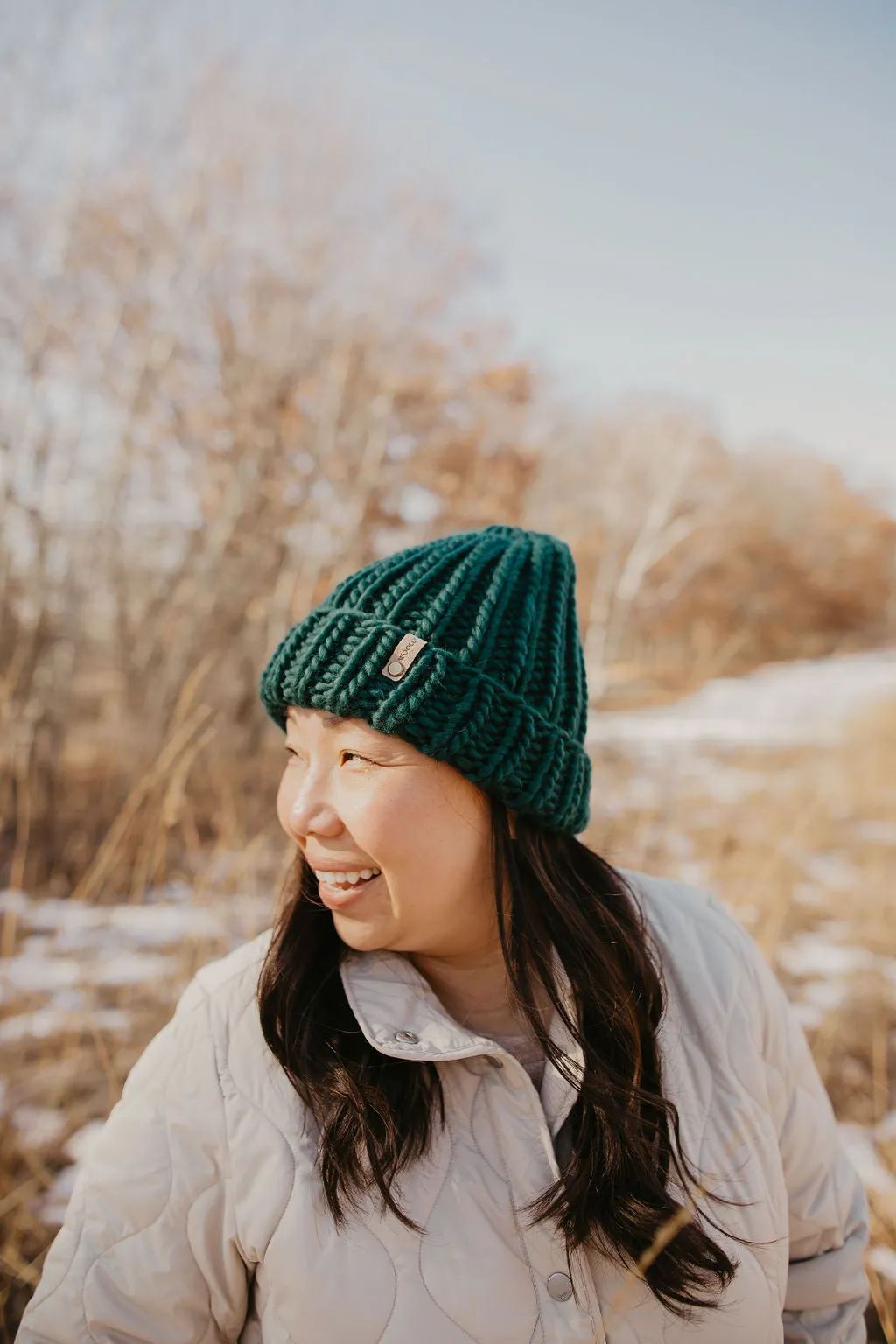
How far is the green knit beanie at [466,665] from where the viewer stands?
1.02 m

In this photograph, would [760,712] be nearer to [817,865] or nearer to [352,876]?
[817,865]

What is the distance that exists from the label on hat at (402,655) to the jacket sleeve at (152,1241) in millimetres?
564

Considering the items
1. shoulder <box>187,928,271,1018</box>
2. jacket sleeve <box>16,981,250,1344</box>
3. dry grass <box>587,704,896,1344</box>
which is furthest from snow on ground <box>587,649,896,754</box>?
jacket sleeve <box>16,981,250,1344</box>

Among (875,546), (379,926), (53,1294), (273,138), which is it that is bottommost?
(53,1294)

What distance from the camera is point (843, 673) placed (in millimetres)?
14562

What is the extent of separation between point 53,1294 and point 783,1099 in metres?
1.02

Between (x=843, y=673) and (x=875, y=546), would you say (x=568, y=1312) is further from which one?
(x=875, y=546)

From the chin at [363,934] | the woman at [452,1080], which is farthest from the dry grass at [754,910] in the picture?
the chin at [363,934]

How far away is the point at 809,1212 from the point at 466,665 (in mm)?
1004

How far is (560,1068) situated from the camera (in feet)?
3.47

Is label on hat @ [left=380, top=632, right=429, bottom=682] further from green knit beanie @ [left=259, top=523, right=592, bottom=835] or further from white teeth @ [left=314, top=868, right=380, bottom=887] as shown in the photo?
white teeth @ [left=314, top=868, right=380, bottom=887]

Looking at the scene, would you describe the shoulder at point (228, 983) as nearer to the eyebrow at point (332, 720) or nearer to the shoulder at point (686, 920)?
the eyebrow at point (332, 720)

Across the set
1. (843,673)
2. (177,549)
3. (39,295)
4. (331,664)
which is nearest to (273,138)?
(39,295)

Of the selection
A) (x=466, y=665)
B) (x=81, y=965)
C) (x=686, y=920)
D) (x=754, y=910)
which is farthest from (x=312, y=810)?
(x=754, y=910)
